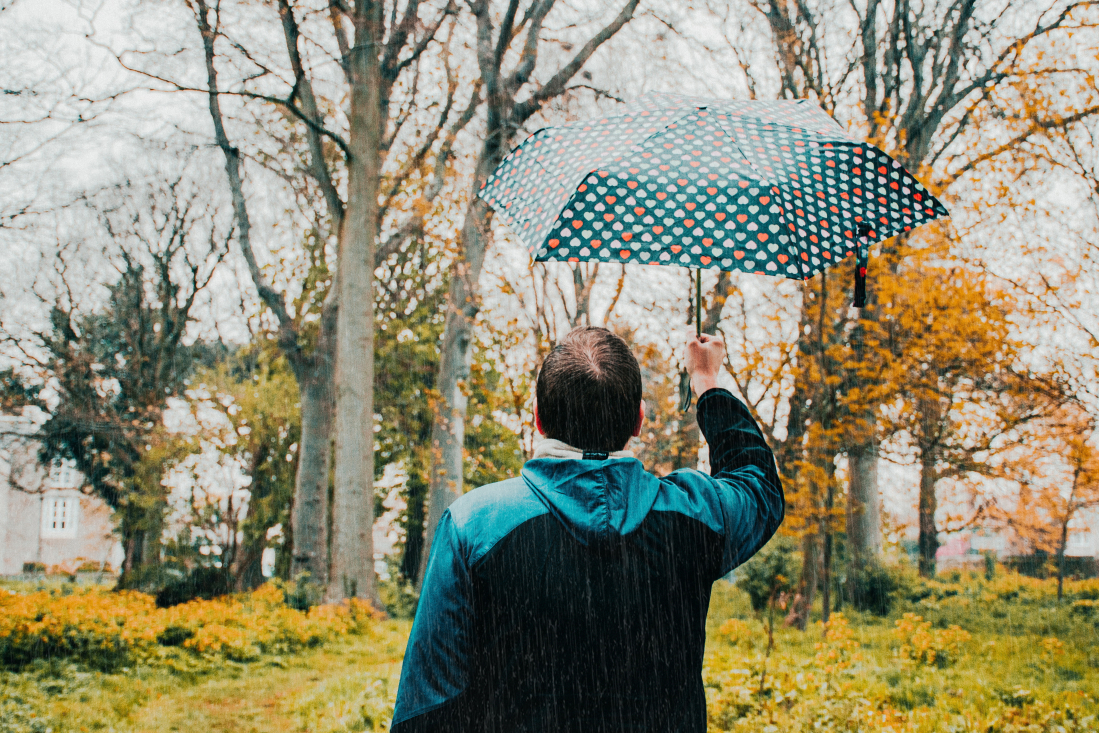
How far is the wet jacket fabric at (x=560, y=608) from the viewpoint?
4.83 ft

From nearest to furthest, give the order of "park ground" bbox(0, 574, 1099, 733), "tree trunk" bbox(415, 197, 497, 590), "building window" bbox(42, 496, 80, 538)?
"park ground" bbox(0, 574, 1099, 733) < "tree trunk" bbox(415, 197, 497, 590) < "building window" bbox(42, 496, 80, 538)

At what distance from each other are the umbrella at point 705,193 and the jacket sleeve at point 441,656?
3.84 ft

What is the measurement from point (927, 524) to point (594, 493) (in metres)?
20.3

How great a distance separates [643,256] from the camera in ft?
8.04

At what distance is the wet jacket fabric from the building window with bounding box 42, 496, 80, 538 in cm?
2682

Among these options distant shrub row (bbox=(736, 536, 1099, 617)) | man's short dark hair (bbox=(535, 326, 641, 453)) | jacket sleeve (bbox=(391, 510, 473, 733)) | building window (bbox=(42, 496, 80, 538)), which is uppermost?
man's short dark hair (bbox=(535, 326, 641, 453))

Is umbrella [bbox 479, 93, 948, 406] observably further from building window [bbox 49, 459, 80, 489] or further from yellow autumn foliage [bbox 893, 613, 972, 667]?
building window [bbox 49, 459, 80, 489]

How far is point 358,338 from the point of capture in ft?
33.8

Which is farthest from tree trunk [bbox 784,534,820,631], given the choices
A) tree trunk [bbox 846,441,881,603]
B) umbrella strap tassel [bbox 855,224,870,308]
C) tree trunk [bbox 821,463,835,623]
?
umbrella strap tassel [bbox 855,224,870,308]

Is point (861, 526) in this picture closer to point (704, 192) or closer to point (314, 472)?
point (314, 472)

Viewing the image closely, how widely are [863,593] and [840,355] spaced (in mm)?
7983

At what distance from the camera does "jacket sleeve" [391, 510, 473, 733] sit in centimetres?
144

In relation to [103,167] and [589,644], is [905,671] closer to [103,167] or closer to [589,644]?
[589,644]

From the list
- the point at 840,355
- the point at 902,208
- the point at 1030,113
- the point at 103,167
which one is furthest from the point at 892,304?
the point at 103,167
